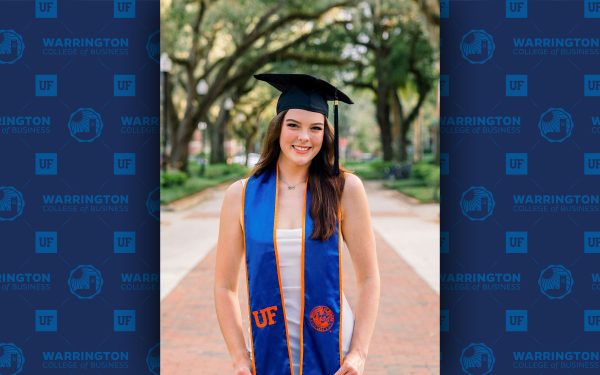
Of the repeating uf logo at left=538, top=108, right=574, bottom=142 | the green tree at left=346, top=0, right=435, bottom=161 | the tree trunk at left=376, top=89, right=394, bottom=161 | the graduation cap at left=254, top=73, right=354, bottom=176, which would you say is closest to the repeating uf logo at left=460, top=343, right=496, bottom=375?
the repeating uf logo at left=538, top=108, right=574, bottom=142

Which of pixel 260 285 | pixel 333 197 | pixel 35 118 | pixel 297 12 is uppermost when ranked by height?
pixel 297 12

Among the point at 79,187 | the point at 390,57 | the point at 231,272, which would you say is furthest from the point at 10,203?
the point at 390,57

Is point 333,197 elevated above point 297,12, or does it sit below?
below

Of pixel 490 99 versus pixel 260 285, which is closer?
pixel 260 285

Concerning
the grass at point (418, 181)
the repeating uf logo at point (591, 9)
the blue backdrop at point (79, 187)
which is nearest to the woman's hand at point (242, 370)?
the blue backdrop at point (79, 187)

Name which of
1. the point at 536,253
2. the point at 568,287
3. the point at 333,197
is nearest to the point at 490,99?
the point at 536,253

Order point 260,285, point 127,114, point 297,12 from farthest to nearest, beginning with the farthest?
point 297,12, point 127,114, point 260,285

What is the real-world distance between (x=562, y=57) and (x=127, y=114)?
1.78 meters

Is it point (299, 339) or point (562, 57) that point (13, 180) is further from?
point (562, 57)

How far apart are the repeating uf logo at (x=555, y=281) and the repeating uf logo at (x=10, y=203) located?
216 centimetres

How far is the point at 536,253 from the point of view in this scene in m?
2.95

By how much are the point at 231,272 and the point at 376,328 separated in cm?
361

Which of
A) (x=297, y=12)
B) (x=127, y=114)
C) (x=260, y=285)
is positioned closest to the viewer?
(x=260, y=285)

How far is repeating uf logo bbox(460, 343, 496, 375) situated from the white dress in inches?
39.9
